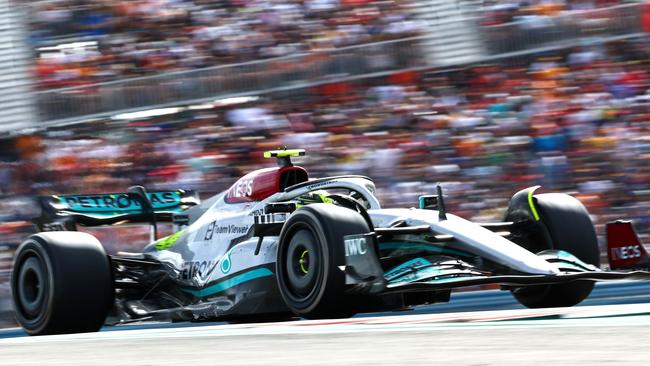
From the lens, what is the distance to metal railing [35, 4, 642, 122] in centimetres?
1542

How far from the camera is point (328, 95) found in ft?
50.5

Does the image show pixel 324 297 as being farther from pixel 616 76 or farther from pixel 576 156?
pixel 616 76

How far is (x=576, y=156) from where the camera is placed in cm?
1303

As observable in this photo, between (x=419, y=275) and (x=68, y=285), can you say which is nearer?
(x=419, y=275)

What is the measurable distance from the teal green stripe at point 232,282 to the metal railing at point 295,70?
732cm

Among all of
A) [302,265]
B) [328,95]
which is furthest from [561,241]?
[328,95]

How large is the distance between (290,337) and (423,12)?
11121mm

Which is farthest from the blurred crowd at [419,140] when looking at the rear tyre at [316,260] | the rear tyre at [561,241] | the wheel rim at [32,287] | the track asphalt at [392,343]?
the track asphalt at [392,343]

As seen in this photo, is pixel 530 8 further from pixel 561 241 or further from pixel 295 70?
pixel 561 241

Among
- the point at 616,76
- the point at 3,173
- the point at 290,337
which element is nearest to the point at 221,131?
the point at 3,173

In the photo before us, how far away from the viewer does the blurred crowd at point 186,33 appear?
615 inches

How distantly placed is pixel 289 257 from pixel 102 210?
2.76m

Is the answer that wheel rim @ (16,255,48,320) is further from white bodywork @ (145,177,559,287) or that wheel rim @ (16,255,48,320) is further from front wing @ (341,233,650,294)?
front wing @ (341,233,650,294)

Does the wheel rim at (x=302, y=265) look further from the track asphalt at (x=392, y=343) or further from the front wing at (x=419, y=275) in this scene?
the track asphalt at (x=392, y=343)
